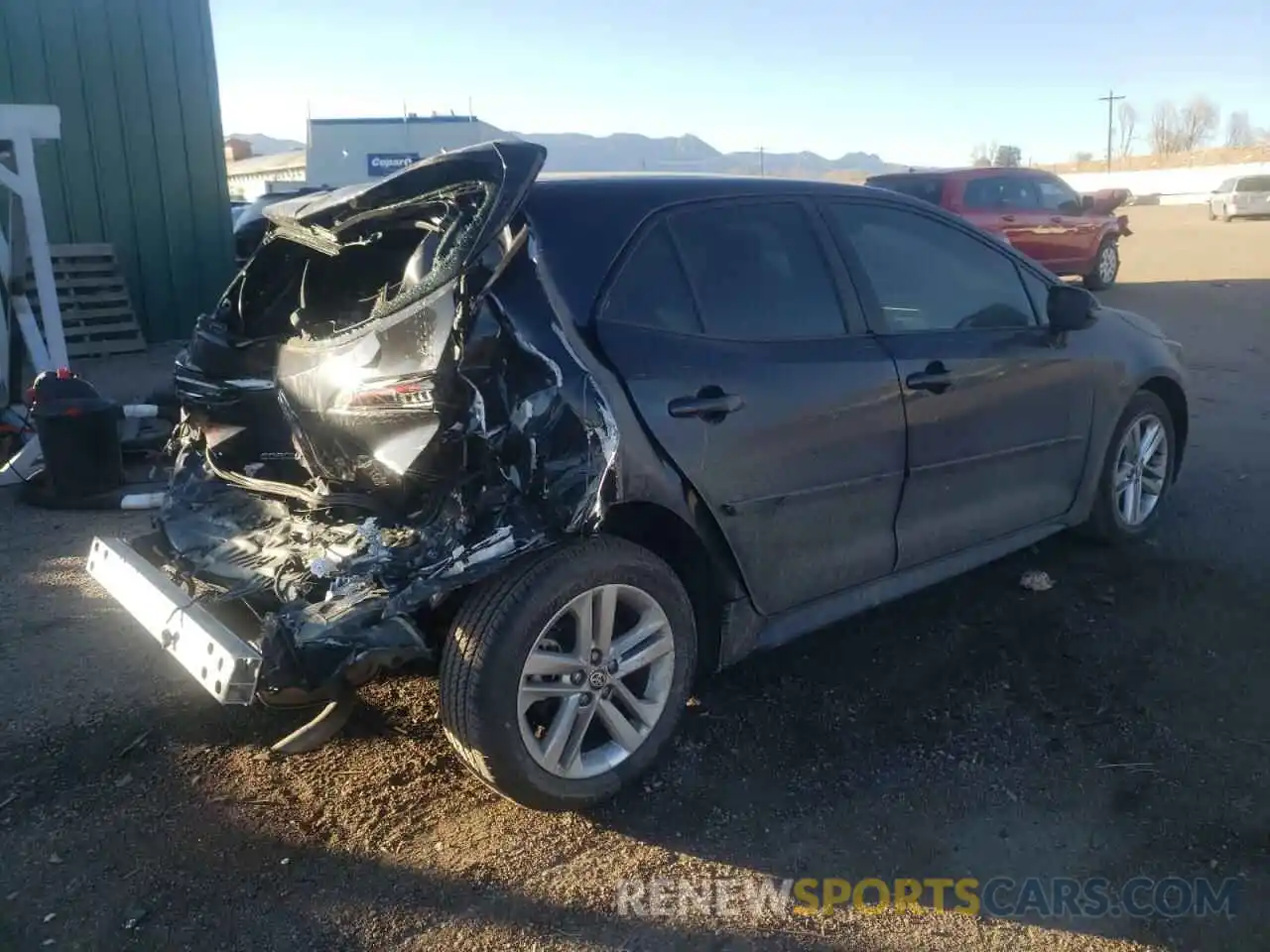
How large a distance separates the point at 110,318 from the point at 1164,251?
19445 mm

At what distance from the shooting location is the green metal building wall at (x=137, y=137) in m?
11.1

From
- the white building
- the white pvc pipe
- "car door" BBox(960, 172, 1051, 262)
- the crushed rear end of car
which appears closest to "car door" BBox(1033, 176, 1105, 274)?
"car door" BBox(960, 172, 1051, 262)

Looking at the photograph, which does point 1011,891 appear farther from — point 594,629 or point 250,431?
point 250,431

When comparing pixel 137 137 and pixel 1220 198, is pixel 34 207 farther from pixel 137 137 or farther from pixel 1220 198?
pixel 1220 198

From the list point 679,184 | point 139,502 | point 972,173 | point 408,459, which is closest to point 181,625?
point 408,459

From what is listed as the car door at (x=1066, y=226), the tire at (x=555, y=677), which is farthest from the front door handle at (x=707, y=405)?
the car door at (x=1066, y=226)

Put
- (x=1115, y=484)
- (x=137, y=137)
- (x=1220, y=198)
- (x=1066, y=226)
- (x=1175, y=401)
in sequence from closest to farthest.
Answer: (x=1115, y=484)
(x=1175, y=401)
(x=137, y=137)
(x=1066, y=226)
(x=1220, y=198)

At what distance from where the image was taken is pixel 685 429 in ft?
10.4

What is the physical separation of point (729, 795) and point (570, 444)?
1.18m

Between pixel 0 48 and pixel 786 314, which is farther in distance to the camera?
pixel 0 48

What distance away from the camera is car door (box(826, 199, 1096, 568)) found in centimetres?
386

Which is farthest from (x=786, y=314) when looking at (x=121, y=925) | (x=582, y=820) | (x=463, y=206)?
(x=121, y=925)

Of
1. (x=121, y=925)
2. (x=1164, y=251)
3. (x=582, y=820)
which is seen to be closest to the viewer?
(x=121, y=925)

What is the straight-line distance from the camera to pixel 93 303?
1133 cm
